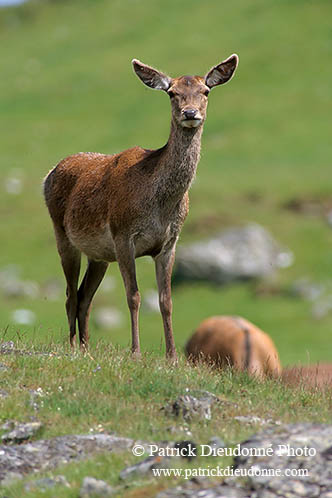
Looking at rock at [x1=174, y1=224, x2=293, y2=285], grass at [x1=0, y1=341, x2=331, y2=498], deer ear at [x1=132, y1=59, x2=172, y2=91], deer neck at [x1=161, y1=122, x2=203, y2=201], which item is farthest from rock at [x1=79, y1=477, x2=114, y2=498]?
rock at [x1=174, y1=224, x2=293, y2=285]

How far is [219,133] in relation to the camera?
183ft

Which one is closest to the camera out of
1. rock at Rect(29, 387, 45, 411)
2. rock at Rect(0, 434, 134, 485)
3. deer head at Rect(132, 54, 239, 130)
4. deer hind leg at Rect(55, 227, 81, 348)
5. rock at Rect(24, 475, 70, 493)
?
rock at Rect(24, 475, 70, 493)

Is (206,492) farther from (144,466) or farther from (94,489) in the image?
(94,489)

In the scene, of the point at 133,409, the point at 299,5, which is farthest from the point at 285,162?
the point at 133,409

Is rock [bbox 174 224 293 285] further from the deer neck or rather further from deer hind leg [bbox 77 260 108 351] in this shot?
the deer neck

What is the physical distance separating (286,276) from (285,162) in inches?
561

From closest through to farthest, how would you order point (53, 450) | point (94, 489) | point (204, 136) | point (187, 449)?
1. point (94, 489)
2. point (187, 449)
3. point (53, 450)
4. point (204, 136)

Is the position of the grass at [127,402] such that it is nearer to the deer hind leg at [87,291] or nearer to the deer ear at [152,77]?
the deer hind leg at [87,291]

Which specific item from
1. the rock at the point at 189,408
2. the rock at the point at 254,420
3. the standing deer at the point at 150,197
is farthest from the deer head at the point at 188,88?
the rock at the point at 254,420

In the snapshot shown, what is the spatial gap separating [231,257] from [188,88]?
27.1m

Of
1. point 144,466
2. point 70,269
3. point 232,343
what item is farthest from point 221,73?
point 232,343

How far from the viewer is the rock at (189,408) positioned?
24.8 ft

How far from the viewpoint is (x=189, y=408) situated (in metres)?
7.59

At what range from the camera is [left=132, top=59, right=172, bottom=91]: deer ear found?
10.6 m
